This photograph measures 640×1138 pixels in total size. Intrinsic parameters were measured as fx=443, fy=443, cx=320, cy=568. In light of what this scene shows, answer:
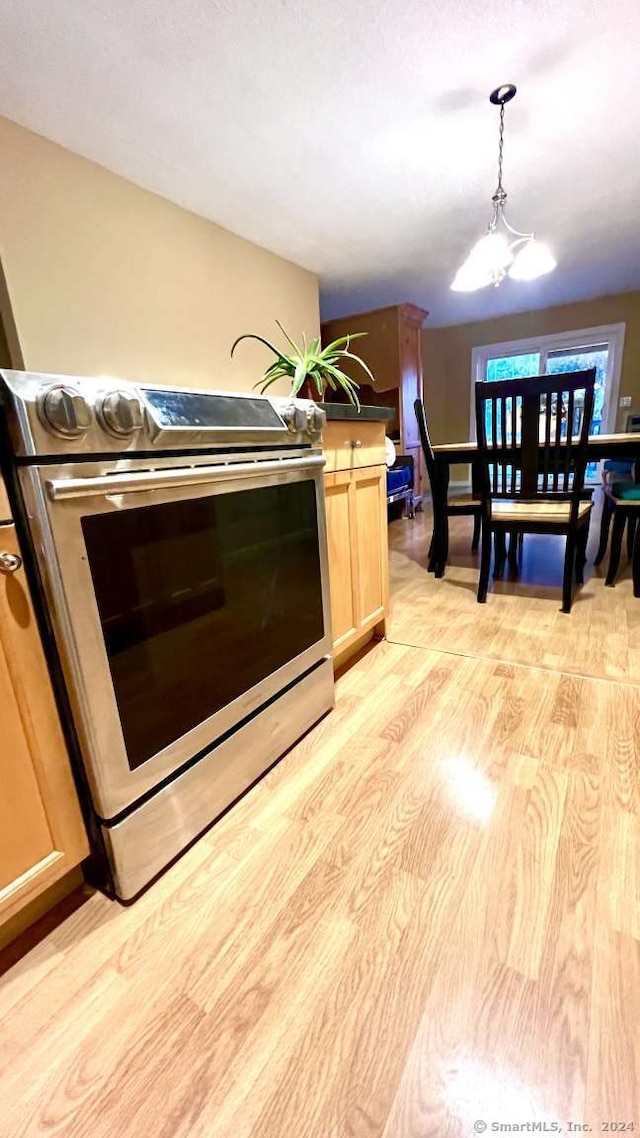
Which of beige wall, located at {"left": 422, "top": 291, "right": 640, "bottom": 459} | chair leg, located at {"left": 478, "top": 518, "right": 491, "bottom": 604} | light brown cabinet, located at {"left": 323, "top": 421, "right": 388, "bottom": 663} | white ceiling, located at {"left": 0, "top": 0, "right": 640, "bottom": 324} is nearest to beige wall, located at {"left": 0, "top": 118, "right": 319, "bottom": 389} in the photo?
white ceiling, located at {"left": 0, "top": 0, "right": 640, "bottom": 324}

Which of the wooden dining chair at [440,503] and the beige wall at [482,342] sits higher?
the beige wall at [482,342]

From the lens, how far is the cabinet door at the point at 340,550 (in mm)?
1434

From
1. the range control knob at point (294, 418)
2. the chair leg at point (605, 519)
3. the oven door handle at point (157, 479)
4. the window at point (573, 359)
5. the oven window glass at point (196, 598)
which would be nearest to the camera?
the oven door handle at point (157, 479)

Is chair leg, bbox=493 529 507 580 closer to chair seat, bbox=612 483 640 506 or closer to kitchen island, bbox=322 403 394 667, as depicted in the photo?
chair seat, bbox=612 483 640 506

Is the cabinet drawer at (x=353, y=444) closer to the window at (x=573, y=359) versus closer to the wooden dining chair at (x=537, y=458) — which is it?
the wooden dining chair at (x=537, y=458)

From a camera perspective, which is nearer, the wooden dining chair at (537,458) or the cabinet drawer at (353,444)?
the cabinet drawer at (353,444)

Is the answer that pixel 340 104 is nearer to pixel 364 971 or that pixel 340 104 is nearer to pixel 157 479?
pixel 157 479

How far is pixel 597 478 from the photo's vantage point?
20.7 feet

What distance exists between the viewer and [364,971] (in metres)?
0.72

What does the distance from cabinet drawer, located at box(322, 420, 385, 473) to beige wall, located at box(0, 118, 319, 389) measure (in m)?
1.69

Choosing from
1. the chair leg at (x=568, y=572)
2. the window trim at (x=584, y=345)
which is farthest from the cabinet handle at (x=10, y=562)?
the window trim at (x=584, y=345)

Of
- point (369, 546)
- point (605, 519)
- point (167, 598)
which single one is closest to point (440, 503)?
point (605, 519)

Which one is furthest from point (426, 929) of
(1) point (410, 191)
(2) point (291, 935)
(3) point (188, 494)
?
(1) point (410, 191)

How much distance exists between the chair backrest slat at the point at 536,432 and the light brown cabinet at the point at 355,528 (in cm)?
72
